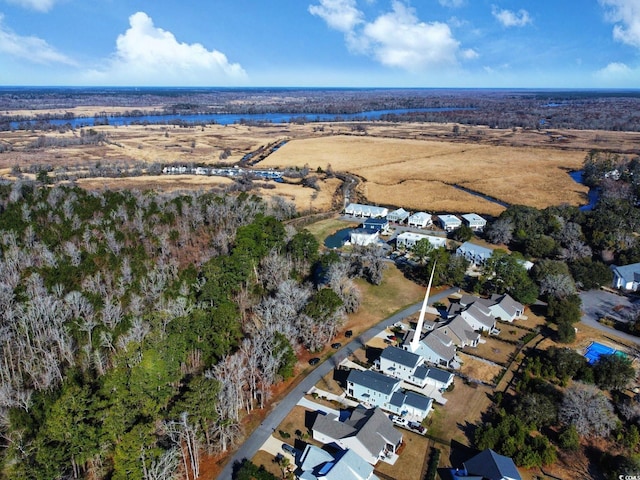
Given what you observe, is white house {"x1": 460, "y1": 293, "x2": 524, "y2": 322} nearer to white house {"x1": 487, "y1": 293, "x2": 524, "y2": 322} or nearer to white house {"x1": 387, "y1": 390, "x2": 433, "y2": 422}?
white house {"x1": 487, "y1": 293, "x2": 524, "y2": 322}

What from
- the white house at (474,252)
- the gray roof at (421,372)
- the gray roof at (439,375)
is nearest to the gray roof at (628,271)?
the white house at (474,252)

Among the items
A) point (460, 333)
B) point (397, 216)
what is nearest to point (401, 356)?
point (460, 333)

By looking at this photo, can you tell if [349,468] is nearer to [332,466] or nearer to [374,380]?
[332,466]

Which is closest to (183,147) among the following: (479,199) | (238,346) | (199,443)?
(479,199)

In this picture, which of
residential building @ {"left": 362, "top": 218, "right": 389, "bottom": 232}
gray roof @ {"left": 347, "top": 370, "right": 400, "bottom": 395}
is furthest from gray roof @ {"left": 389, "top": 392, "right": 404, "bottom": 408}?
residential building @ {"left": 362, "top": 218, "right": 389, "bottom": 232}

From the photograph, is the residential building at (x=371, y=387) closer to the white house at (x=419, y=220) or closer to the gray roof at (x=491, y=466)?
the gray roof at (x=491, y=466)

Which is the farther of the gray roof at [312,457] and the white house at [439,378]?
the white house at [439,378]

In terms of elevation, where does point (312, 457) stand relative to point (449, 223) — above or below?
below
